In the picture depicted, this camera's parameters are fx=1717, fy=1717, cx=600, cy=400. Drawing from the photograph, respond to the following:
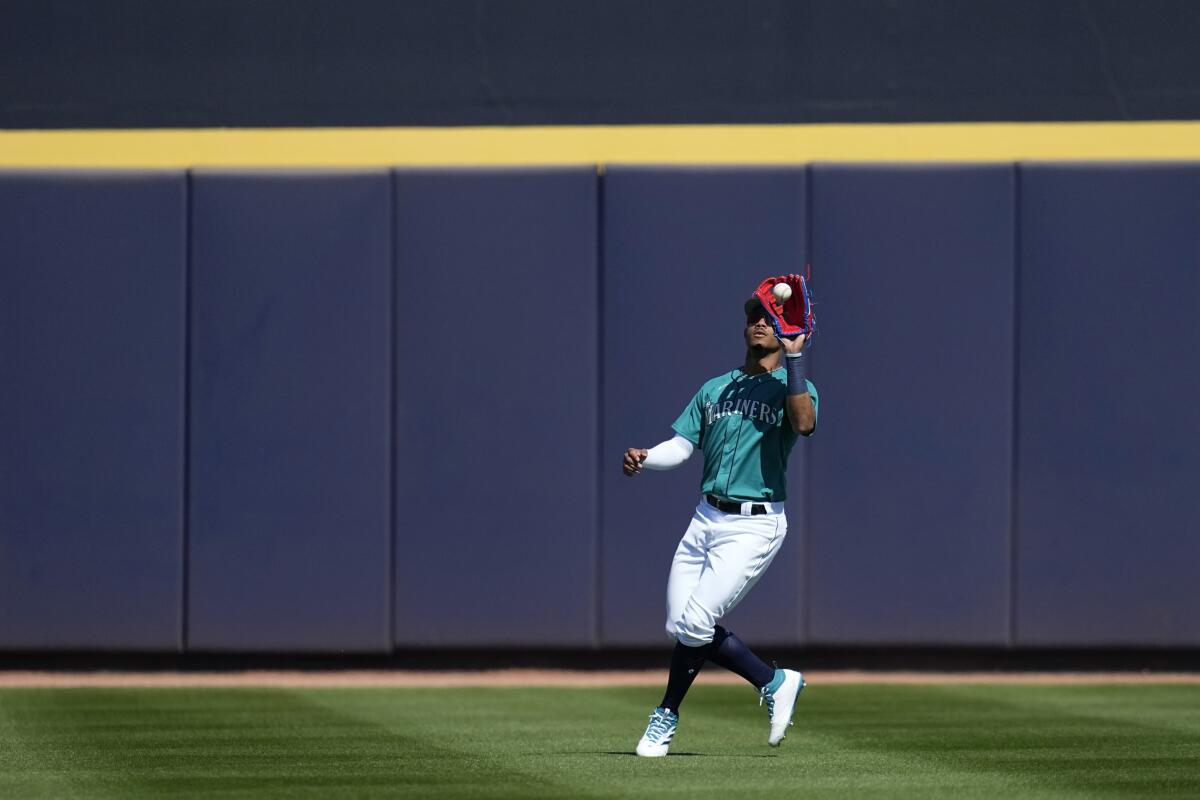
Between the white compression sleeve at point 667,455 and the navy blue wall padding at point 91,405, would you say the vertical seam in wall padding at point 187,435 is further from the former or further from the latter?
the white compression sleeve at point 667,455

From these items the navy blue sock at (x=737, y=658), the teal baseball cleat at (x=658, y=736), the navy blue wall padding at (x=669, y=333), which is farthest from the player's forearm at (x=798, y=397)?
the navy blue wall padding at (x=669, y=333)

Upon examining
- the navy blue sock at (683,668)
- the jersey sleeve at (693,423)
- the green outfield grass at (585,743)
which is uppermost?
the jersey sleeve at (693,423)

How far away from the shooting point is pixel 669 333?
1059cm

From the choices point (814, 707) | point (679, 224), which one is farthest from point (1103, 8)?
point (814, 707)

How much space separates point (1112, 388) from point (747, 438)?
4.65 metres

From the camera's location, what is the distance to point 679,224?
10.6 metres

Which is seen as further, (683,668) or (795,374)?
(683,668)

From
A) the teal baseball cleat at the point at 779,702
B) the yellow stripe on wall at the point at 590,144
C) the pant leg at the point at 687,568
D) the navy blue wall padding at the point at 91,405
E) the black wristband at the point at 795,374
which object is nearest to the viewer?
the black wristband at the point at 795,374

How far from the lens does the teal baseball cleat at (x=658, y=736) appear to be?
21.9 ft

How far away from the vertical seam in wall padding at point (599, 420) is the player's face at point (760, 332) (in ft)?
12.8

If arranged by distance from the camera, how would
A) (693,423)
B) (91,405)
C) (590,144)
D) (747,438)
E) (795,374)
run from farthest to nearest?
(590,144) < (91,405) < (693,423) < (747,438) < (795,374)

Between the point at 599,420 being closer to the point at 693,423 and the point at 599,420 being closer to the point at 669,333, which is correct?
the point at 669,333

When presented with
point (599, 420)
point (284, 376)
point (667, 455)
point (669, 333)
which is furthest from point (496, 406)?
point (667, 455)

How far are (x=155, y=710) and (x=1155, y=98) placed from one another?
723 cm
